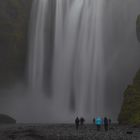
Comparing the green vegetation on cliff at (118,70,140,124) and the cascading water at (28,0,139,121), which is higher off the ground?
the cascading water at (28,0,139,121)

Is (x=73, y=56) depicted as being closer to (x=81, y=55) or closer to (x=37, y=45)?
(x=81, y=55)

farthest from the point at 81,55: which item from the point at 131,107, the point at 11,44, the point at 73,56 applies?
the point at 131,107

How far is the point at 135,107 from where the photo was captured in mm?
40062

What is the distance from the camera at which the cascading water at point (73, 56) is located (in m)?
61.3

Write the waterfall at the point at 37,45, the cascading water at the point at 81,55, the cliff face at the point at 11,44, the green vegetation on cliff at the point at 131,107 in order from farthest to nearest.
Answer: the cliff face at the point at 11,44 → the waterfall at the point at 37,45 → the cascading water at the point at 81,55 → the green vegetation on cliff at the point at 131,107

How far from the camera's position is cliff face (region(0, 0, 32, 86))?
69.0 m

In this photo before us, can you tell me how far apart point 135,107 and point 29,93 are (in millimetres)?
33233

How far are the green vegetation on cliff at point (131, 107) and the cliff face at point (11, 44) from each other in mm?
33032

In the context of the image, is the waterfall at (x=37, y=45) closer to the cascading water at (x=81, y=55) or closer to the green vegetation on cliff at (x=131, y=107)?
the cascading water at (x=81, y=55)

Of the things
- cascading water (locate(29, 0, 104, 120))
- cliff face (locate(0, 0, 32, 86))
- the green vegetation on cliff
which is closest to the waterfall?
cascading water (locate(29, 0, 104, 120))

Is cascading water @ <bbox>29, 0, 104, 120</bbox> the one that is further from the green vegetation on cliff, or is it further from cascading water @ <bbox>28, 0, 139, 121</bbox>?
the green vegetation on cliff

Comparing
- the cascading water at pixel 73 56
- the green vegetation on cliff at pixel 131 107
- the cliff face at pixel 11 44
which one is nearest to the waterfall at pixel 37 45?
the cascading water at pixel 73 56

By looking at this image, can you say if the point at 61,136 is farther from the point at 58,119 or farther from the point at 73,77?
the point at 73,77

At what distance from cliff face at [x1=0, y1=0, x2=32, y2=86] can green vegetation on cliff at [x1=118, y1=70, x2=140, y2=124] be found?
33.0 m
